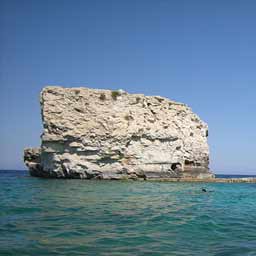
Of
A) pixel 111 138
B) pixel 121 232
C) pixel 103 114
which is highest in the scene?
pixel 103 114

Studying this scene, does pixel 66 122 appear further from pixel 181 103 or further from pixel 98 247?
pixel 98 247

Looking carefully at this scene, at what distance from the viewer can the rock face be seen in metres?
43.5

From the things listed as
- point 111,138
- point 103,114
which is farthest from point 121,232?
point 103,114

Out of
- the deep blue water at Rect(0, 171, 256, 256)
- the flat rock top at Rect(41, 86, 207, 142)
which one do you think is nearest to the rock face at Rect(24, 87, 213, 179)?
the flat rock top at Rect(41, 86, 207, 142)

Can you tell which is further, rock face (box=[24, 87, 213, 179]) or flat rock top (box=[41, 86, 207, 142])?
rock face (box=[24, 87, 213, 179])

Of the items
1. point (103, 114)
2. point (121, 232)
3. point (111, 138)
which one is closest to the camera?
point (121, 232)

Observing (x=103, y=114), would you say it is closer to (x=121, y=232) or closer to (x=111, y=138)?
(x=111, y=138)

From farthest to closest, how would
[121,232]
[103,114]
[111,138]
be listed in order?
[103,114] < [111,138] < [121,232]

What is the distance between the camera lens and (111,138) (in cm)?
4412

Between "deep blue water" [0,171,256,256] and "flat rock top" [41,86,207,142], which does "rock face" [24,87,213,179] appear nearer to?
"flat rock top" [41,86,207,142]

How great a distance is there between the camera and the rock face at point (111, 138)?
43.5m

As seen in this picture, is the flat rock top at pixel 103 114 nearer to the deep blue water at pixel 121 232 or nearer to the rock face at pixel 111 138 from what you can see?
the rock face at pixel 111 138

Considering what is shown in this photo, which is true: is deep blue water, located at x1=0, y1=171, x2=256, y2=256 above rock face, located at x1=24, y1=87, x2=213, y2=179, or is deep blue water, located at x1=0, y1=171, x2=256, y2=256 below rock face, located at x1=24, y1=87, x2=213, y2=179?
below

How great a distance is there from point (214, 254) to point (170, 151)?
131 feet
